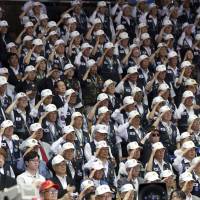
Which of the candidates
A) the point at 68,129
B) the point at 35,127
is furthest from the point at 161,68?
the point at 35,127

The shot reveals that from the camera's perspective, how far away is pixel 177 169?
531 inches

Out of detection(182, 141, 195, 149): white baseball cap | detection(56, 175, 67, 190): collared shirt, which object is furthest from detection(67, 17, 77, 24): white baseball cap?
detection(56, 175, 67, 190): collared shirt

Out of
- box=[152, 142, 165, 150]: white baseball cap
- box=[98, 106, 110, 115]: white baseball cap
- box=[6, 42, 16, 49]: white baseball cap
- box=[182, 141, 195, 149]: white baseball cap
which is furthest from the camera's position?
box=[6, 42, 16, 49]: white baseball cap

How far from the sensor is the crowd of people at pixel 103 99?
40.6 ft

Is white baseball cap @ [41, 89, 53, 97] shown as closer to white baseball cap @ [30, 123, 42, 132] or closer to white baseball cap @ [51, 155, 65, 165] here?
white baseball cap @ [30, 123, 42, 132]

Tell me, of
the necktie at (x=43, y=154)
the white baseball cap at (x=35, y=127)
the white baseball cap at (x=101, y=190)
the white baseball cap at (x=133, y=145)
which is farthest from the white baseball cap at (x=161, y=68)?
the white baseball cap at (x=101, y=190)

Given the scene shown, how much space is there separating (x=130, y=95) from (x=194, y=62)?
89.5 inches

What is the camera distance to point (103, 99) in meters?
14.0

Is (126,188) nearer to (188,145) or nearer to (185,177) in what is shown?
(185,177)

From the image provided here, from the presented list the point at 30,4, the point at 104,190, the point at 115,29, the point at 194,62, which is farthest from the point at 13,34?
the point at 104,190

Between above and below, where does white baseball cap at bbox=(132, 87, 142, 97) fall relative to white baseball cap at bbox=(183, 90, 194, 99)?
above

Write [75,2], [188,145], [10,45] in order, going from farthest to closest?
1. [75,2]
2. [10,45]
3. [188,145]

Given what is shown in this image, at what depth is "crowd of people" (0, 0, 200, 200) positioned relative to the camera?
1238 cm

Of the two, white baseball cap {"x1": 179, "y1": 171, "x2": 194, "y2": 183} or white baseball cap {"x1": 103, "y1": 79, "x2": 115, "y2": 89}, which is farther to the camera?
white baseball cap {"x1": 103, "y1": 79, "x2": 115, "y2": 89}
